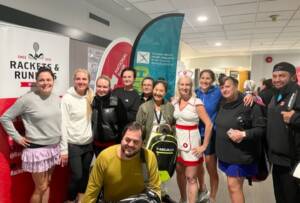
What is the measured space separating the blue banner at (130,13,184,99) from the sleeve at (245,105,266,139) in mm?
1326

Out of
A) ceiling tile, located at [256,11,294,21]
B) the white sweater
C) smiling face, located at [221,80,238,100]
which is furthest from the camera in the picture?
ceiling tile, located at [256,11,294,21]

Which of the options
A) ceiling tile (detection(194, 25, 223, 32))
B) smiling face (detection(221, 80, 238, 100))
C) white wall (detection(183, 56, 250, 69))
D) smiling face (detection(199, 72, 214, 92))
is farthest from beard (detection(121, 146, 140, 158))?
white wall (detection(183, 56, 250, 69))

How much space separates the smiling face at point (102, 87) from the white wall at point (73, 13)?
4.58 ft

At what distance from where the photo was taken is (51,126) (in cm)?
212

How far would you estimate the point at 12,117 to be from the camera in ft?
6.43

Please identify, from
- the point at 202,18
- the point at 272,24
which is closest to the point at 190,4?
the point at 202,18

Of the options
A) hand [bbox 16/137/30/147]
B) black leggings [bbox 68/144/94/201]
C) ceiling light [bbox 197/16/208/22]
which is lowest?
black leggings [bbox 68/144/94/201]

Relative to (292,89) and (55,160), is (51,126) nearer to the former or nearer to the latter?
(55,160)

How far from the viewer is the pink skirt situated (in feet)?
6.69

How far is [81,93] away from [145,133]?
0.71 metres

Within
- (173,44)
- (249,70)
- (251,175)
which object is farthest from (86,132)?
(249,70)

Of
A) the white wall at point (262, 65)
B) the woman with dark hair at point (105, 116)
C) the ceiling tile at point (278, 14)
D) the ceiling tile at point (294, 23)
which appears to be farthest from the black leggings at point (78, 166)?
the white wall at point (262, 65)

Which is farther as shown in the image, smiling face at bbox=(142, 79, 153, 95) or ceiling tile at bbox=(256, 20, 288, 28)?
ceiling tile at bbox=(256, 20, 288, 28)

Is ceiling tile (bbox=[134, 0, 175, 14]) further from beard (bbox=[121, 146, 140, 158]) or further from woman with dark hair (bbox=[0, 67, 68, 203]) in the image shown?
beard (bbox=[121, 146, 140, 158])
